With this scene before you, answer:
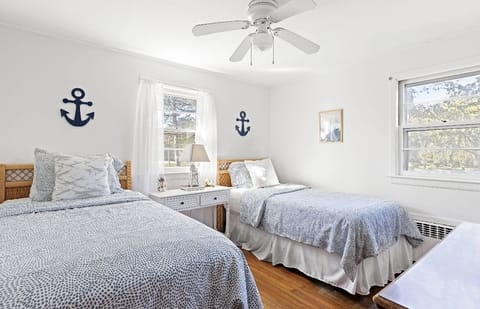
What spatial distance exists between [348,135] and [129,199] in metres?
2.71

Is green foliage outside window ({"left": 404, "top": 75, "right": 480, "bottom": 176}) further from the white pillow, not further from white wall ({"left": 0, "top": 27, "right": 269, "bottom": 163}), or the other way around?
white wall ({"left": 0, "top": 27, "right": 269, "bottom": 163})

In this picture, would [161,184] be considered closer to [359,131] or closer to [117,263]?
[117,263]

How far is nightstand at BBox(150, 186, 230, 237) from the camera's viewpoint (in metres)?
2.81

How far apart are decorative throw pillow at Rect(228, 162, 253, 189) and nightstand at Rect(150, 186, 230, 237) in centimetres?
33

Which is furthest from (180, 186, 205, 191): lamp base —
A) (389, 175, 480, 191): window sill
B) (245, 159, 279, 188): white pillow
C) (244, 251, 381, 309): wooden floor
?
(389, 175, 480, 191): window sill

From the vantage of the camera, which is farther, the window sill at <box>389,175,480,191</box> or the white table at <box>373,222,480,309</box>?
the window sill at <box>389,175,480,191</box>

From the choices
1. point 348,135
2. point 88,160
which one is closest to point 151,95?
point 88,160

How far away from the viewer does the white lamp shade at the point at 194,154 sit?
10.3ft

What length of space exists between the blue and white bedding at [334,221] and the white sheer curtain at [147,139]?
3.75ft

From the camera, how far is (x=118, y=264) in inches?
40.3

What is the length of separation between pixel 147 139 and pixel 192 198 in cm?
87

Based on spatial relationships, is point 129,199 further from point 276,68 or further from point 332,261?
point 276,68

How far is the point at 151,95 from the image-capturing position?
310cm

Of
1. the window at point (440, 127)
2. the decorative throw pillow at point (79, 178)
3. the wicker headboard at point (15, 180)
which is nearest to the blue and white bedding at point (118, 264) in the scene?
the decorative throw pillow at point (79, 178)
